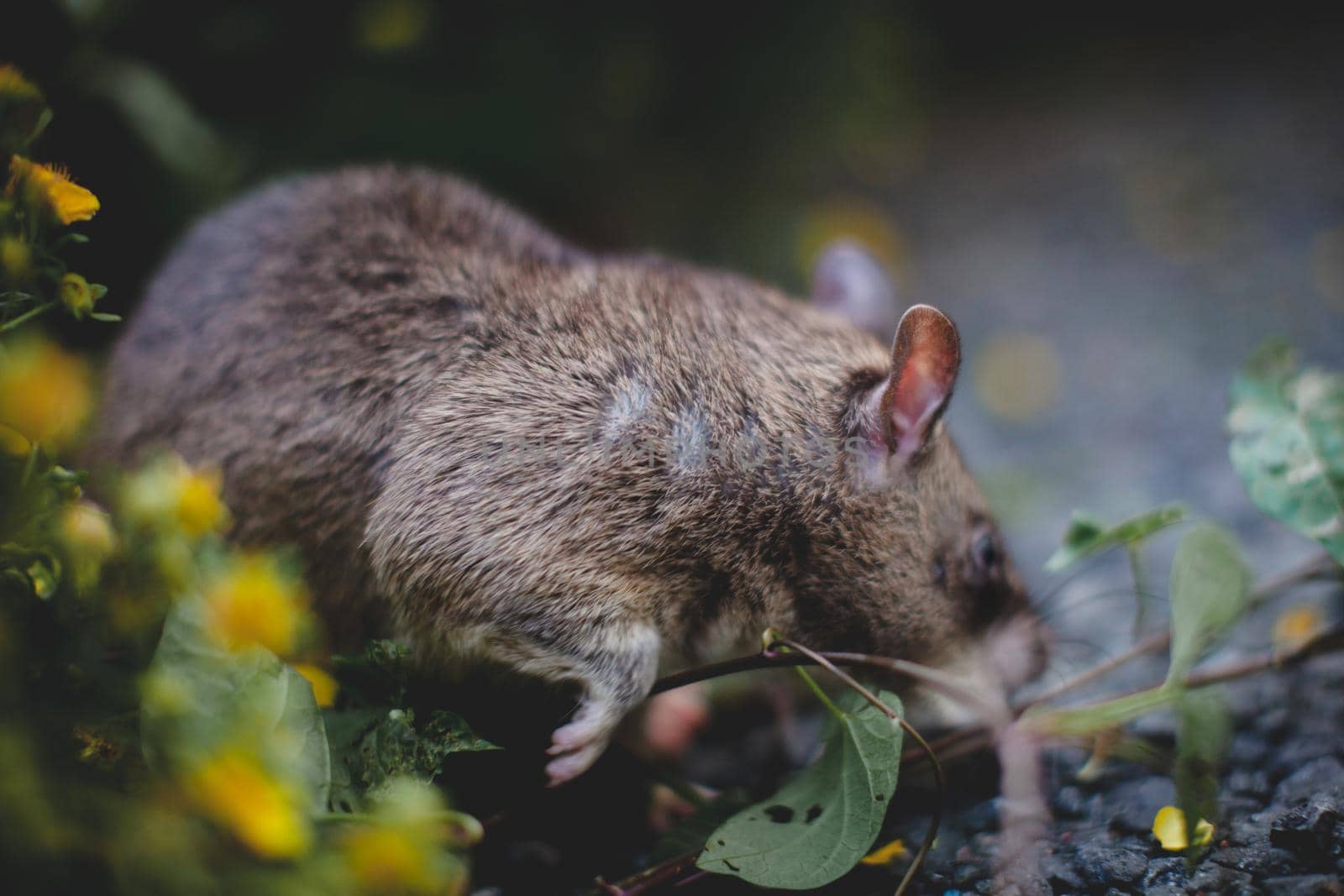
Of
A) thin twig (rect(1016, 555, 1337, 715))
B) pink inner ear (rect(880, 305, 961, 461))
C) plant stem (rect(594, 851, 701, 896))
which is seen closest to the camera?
plant stem (rect(594, 851, 701, 896))

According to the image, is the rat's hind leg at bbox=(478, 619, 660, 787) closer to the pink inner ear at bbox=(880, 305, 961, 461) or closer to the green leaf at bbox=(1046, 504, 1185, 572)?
the pink inner ear at bbox=(880, 305, 961, 461)

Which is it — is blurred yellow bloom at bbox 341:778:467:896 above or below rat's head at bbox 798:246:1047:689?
below

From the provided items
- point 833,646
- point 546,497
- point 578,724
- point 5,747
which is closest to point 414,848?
point 5,747

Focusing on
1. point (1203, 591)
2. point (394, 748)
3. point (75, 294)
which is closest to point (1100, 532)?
point (1203, 591)

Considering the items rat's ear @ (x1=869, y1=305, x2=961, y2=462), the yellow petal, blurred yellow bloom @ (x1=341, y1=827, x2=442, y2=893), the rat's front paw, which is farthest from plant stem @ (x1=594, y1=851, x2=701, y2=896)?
rat's ear @ (x1=869, y1=305, x2=961, y2=462)

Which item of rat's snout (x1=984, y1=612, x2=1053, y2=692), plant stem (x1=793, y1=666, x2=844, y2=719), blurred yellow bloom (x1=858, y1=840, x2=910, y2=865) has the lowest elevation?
blurred yellow bloom (x1=858, y1=840, x2=910, y2=865)

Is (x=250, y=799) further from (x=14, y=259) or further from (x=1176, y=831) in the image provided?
(x=1176, y=831)
